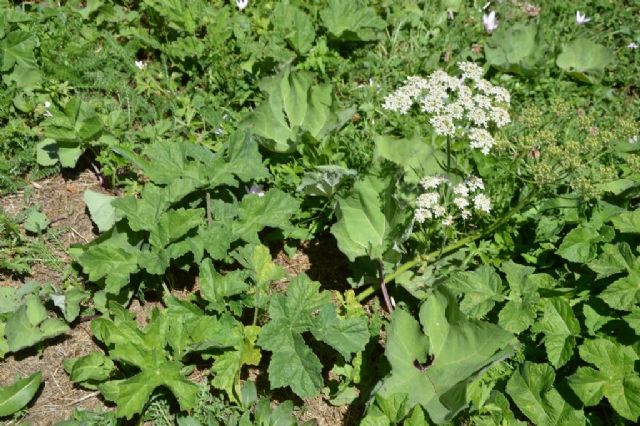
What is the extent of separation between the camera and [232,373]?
339cm

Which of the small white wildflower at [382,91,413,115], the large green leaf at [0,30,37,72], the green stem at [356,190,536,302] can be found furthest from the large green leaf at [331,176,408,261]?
the large green leaf at [0,30,37,72]

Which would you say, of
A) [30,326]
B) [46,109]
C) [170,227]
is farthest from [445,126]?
[46,109]

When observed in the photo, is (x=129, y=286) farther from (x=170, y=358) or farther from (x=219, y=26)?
(x=219, y=26)

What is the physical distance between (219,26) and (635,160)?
2983 millimetres

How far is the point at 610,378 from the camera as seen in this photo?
126 inches

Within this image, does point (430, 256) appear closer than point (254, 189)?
Yes

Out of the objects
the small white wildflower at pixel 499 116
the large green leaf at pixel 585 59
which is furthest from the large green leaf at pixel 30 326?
the large green leaf at pixel 585 59

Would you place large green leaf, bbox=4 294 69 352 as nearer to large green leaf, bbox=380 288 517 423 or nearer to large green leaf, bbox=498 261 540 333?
large green leaf, bbox=380 288 517 423

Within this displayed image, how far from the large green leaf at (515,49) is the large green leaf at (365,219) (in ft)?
6.42

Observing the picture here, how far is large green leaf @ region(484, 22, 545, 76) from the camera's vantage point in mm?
5258

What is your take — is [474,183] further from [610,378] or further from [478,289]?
[610,378]

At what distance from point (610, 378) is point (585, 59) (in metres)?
2.99

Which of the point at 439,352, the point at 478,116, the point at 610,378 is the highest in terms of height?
the point at 478,116

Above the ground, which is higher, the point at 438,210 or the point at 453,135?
the point at 453,135
